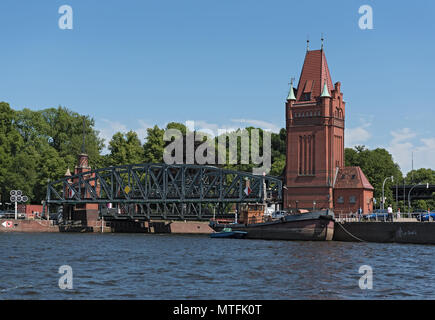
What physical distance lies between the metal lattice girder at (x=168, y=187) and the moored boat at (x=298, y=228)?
473 inches

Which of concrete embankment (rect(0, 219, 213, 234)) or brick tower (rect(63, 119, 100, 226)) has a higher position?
brick tower (rect(63, 119, 100, 226))

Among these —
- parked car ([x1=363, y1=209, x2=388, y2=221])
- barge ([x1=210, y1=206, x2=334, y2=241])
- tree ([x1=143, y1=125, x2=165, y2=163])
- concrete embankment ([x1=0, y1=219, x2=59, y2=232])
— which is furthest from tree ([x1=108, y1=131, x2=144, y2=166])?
parked car ([x1=363, y1=209, x2=388, y2=221])

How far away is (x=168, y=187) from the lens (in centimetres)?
10844

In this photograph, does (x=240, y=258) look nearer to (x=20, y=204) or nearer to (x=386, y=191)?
(x=386, y=191)

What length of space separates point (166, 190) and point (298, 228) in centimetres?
3143

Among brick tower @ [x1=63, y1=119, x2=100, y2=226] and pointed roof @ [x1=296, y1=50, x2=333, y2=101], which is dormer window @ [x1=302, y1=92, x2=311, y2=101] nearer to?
pointed roof @ [x1=296, y1=50, x2=333, y2=101]

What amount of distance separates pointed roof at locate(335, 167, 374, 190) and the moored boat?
13489mm

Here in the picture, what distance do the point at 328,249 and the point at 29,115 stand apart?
92.2 m

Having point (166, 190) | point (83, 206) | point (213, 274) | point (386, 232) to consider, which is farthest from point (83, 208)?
point (213, 274)

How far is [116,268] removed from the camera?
1645 inches

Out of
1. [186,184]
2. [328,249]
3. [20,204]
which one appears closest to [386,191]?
[186,184]

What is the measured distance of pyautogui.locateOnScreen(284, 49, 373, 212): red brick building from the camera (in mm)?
91188

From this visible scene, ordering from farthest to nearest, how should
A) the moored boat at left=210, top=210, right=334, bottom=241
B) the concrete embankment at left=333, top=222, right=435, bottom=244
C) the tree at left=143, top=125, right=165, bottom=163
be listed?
the tree at left=143, top=125, right=165, bottom=163 < the moored boat at left=210, top=210, right=334, bottom=241 < the concrete embankment at left=333, top=222, right=435, bottom=244

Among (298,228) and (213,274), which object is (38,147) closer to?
(298,228)
